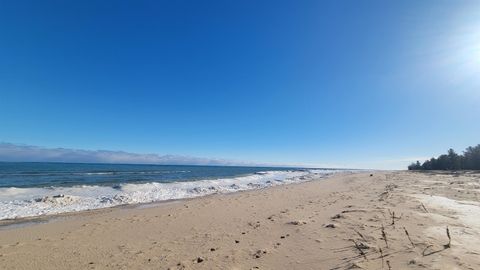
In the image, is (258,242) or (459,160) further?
(459,160)

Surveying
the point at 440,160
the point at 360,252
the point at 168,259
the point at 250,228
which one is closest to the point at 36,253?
the point at 168,259

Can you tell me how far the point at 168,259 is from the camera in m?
5.76

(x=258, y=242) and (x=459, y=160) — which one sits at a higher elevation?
(x=459, y=160)

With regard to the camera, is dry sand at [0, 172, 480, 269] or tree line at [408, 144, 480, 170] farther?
tree line at [408, 144, 480, 170]

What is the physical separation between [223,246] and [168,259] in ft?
4.55

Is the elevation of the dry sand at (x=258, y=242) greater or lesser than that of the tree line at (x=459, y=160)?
lesser

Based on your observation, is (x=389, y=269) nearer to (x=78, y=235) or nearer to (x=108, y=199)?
(x=78, y=235)

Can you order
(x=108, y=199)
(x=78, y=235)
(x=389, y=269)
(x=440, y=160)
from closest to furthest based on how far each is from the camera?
(x=389, y=269)
(x=78, y=235)
(x=108, y=199)
(x=440, y=160)

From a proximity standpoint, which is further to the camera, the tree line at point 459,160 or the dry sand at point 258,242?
the tree line at point 459,160

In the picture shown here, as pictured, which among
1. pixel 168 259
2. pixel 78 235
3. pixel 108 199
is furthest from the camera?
pixel 108 199

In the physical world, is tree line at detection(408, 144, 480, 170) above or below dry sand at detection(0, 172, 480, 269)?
above

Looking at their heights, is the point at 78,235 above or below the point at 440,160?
below

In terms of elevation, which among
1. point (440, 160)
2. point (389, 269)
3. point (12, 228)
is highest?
point (440, 160)

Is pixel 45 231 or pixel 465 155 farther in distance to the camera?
pixel 465 155
